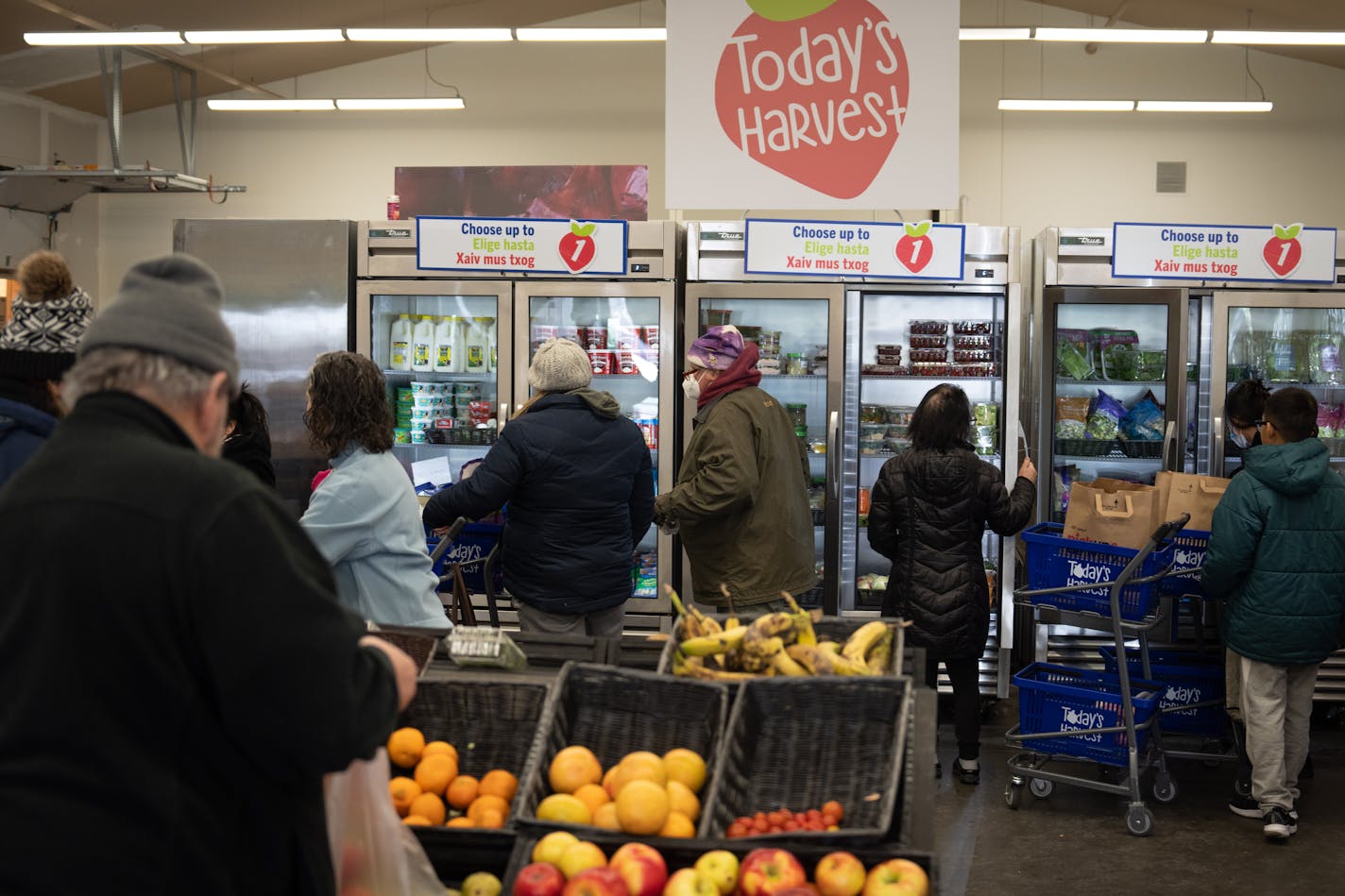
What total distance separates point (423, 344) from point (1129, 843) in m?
4.05

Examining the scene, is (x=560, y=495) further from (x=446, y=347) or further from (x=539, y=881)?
(x=446, y=347)

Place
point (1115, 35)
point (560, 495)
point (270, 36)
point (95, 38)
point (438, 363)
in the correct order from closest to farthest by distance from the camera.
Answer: point (560, 495)
point (438, 363)
point (1115, 35)
point (270, 36)
point (95, 38)

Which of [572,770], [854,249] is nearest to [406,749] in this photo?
[572,770]

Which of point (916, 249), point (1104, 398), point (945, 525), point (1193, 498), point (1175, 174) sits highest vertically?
point (1175, 174)

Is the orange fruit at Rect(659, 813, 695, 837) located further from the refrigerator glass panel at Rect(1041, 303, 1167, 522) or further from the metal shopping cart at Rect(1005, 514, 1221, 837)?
the refrigerator glass panel at Rect(1041, 303, 1167, 522)

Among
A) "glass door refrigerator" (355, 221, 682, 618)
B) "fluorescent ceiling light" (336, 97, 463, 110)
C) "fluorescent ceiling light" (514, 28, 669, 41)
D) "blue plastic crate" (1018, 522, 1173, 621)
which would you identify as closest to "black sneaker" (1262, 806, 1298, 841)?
"blue plastic crate" (1018, 522, 1173, 621)

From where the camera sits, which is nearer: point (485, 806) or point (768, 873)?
point (768, 873)

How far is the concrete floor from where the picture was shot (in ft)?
14.0

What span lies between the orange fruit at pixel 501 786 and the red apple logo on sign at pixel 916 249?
4050 mm

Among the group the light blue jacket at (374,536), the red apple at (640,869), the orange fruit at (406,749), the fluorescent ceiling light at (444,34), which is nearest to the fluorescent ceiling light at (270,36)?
the fluorescent ceiling light at (444,34)

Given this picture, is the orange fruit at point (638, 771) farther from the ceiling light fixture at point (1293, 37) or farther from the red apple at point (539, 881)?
the ceiling light fixture at point (1293, 37)

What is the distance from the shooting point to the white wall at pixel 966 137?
10.5 m

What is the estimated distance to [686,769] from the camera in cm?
226

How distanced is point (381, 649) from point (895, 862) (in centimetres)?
89
